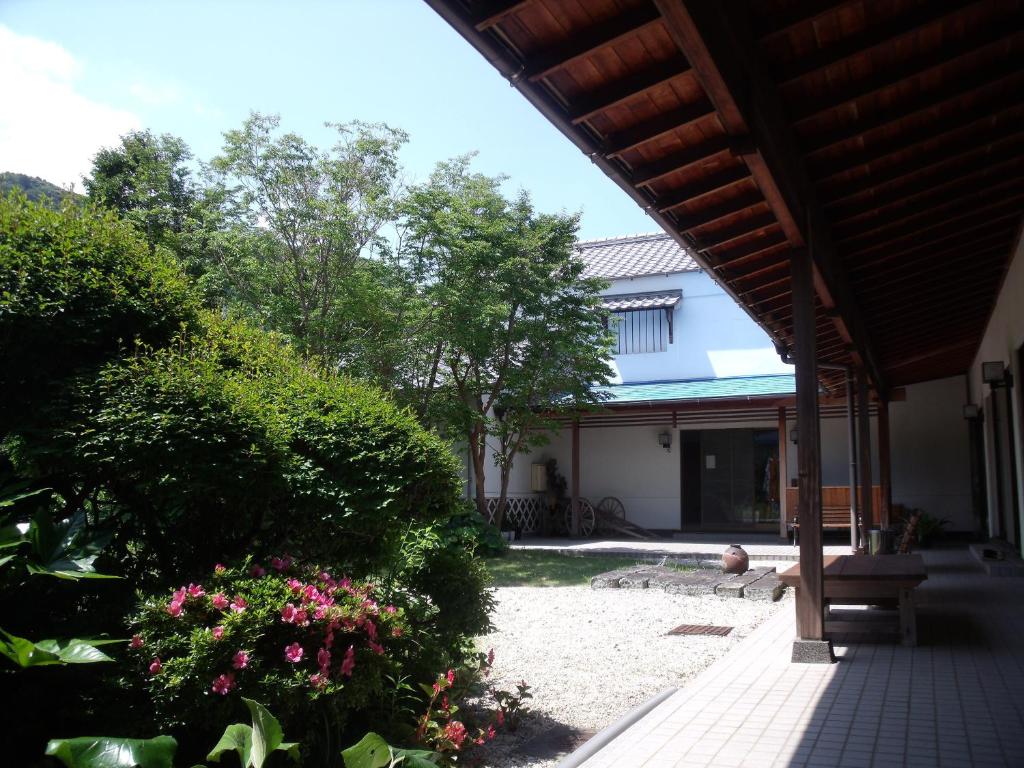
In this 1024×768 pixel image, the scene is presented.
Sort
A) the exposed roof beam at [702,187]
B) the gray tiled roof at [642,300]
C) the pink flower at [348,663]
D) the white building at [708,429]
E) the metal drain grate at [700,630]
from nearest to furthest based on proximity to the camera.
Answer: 1. the pink flower at [348,663]
2. the exposed roof beam at [702,187]
3. the metal drain grate at [700,630]
4. the white building at [708,429]
5. the gray tiled roof at [642,300]

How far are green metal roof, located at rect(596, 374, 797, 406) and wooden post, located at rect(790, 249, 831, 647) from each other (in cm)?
1001

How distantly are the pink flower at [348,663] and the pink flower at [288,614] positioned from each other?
27cm

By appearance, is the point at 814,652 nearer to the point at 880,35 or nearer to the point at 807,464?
the point at 807,464

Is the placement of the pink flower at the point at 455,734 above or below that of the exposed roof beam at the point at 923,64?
below

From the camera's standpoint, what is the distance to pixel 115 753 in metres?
2.36

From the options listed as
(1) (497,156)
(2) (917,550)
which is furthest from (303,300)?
(2) (917,550)

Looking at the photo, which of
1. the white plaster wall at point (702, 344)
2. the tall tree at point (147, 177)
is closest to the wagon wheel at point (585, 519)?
the white plaster wall at point (702, 344)

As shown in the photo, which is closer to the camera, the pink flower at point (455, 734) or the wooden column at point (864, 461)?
the pink flower at point (455, 734)

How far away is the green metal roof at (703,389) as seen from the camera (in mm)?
16641

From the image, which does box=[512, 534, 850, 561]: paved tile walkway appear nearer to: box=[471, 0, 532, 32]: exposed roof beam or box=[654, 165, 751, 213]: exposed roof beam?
box=[654, 165, 751, 213]: exposed roof beam

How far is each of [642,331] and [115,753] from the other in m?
18.8

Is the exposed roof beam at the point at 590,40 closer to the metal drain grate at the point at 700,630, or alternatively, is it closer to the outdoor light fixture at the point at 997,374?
the metal drain grate at the point at 700,630

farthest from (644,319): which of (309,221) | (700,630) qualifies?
(700,630)

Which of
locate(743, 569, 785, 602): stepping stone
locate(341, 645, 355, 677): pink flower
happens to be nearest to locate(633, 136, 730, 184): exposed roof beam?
locate(341, 645, 355, 677): pink flower
